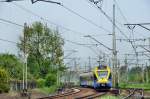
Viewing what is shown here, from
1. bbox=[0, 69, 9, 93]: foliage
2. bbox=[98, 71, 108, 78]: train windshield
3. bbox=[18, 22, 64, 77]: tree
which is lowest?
bbox=[0, 69, 9, 93]: foliage

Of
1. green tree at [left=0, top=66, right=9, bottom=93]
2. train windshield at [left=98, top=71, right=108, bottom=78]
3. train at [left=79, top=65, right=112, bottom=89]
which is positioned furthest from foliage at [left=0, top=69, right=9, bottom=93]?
train windshield at [left=98, top=71, right=108, bottom=78]

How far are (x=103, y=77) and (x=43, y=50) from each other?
35.2m

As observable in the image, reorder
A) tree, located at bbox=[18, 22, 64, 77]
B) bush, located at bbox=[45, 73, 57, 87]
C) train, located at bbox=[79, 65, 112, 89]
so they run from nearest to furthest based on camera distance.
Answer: train, located at bbox=[79, 65, 112, 89] → bush, located at bbox=[45, 73, 57, 87] → tree, located at bbox=[18, 22, 64, 77]

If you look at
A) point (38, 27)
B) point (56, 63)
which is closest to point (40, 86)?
point (56, 63)

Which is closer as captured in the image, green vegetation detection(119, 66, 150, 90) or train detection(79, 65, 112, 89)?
train detection(79, 65, 112, 89)

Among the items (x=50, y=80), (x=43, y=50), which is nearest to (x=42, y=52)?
(x=43, y=50)

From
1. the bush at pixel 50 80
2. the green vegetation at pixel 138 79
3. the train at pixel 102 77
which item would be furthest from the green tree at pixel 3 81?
the green vegetation at pixel 138 79

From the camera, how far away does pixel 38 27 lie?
3644 inches

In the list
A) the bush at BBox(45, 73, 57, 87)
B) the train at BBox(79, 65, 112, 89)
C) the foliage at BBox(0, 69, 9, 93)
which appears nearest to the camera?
the foliage at BBox(0, 69, 9, 93)

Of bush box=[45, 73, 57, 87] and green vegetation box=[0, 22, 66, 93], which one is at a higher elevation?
green vegetation box=[0, 22, 66, 93]

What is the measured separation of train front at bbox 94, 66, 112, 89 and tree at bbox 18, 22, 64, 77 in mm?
29681

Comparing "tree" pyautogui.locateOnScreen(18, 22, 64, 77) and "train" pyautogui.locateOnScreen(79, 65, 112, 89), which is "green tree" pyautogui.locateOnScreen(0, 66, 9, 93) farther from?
"tree" pyautogui.locateOnScreen(18, 22, 64, 77)

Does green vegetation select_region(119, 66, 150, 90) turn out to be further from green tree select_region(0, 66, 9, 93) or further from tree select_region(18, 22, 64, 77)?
green tree select_region(0, 66, 9, 93)

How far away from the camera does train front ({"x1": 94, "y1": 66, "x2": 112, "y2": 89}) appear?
56.1 metres
